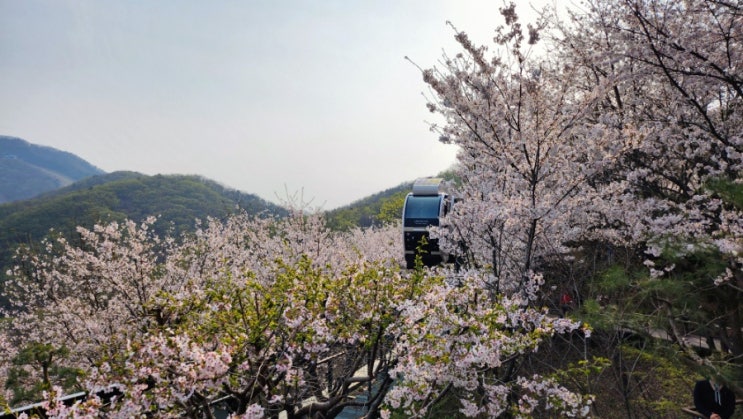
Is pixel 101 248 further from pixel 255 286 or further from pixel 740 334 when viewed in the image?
pixel 740 334

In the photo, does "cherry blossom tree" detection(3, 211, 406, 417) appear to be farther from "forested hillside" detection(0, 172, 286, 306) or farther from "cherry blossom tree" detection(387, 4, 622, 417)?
"forested hillside" detection(0, 172, 286, 306)

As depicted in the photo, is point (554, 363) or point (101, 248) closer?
point (101, 248)

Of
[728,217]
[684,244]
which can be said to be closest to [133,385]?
[684,244]

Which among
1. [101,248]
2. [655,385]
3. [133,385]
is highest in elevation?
[101,248]

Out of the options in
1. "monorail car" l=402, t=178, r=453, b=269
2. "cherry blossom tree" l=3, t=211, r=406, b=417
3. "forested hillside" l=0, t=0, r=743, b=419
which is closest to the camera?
"cherry blossom tree" l=3, t=211, r=406, b=417

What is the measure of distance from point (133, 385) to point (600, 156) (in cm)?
807

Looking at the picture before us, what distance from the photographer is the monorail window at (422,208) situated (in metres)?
17.2

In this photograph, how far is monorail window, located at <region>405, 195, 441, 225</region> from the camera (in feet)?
56.5

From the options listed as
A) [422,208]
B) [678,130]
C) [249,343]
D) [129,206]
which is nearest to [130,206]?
[129,206]

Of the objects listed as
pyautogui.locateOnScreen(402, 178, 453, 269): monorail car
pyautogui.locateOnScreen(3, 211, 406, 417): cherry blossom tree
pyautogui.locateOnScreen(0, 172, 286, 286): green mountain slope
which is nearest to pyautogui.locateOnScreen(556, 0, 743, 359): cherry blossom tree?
pyautogui.locateOnScreen(3, 211, 406, 417): cherry blossom tree

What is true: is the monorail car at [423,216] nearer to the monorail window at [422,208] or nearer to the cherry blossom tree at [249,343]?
the monorail window at [422,208]

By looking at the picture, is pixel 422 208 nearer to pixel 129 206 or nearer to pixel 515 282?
pixel 515 282

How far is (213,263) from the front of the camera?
15.4 m

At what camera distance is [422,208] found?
686 inches
